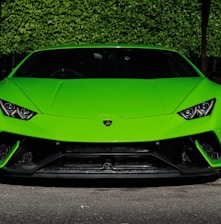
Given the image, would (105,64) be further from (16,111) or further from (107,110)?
(16,111)

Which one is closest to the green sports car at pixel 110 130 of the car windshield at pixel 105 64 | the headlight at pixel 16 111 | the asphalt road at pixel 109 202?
the headlight at pixel 16 111

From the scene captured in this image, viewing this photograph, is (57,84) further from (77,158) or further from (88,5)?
(88,5)

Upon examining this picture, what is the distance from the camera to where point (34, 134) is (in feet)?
17.4

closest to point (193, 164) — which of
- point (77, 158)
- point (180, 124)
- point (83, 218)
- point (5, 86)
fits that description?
point (180, 124)

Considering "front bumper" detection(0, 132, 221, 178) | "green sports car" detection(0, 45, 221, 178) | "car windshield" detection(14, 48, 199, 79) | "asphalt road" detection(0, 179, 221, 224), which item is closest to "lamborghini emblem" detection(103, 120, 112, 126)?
"green sports car" detection(0, 45, 221, 178)

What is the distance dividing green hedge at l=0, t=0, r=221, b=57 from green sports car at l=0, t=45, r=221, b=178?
8.95 m

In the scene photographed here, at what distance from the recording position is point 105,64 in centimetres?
687

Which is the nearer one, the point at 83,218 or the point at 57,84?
the point at 83,218

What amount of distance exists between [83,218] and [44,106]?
1.33m

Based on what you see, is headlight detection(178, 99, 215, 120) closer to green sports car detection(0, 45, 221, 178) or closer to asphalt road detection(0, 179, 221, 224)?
green sports car detection(0, 45, 221, 178)

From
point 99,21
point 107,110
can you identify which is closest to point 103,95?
point 107,110

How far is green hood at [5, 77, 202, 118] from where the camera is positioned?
549cm

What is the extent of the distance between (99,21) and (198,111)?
9.58m

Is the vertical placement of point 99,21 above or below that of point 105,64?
below
